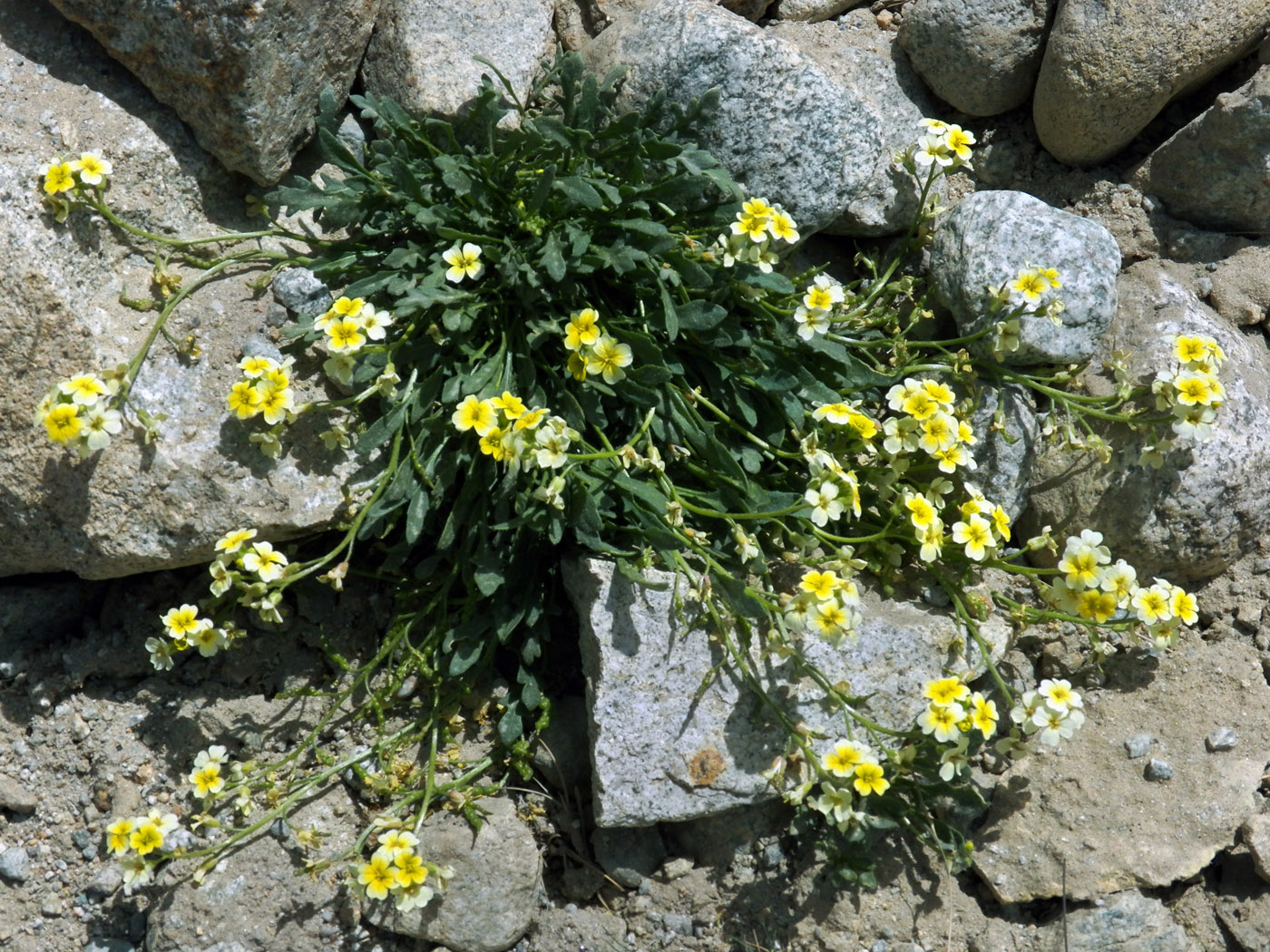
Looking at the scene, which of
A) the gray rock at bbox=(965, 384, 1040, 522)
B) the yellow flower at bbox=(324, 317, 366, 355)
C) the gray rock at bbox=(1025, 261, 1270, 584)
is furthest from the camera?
the gray rock at bbox=(965, 384, 1040, 522)

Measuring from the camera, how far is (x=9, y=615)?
448cm

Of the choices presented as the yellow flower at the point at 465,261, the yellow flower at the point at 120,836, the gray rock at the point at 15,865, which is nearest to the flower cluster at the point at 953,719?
the yellow flower at the point at 465,261

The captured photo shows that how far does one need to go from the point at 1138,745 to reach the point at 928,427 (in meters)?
1.49

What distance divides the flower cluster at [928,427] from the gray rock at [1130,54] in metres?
1.72

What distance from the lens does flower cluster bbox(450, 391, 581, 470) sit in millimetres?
3736

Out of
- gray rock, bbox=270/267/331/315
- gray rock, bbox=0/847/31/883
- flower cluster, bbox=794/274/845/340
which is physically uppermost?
gray rock, bbox=270/267/331/315

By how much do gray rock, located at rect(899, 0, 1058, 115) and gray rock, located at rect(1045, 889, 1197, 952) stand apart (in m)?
3.57

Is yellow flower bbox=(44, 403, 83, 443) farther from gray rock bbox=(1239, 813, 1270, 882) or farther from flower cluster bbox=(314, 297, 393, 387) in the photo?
gray rock bbox=(1239, 813, 1270, 882)

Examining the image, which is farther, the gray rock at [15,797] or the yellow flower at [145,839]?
the gray rock at [15,797]

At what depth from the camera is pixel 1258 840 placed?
3.99 m

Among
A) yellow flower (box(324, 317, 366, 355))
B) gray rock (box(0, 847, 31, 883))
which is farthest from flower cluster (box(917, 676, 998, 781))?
gray rock (box(0, 847, 31, 883))

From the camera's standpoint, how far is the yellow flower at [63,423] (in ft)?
12.5

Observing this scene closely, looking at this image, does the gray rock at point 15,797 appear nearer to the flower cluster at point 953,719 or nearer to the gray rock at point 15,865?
the gray rock at point 15,865

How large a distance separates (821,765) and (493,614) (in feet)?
4.52
